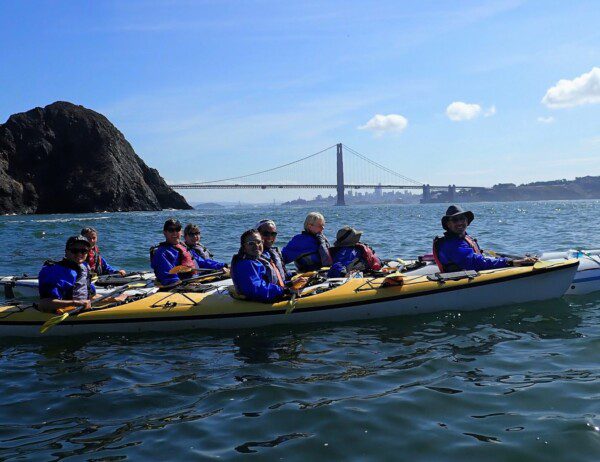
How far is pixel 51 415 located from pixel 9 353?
2229 millimetres

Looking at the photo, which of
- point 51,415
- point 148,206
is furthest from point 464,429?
point 148,206

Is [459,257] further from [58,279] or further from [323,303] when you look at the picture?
[58,279]

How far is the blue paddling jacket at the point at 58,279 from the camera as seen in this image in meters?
6.63

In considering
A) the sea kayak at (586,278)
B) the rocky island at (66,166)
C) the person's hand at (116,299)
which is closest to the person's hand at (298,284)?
the person's hand at (116,299)

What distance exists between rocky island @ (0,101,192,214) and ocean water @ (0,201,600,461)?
6101 cm

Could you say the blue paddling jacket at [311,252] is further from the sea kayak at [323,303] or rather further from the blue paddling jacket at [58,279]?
the blue paddling jacket at [58,279]

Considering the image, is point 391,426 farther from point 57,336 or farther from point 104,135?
point 104,135

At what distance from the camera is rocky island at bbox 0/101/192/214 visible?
65688 mm

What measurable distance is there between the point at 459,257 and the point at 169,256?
13.0ft

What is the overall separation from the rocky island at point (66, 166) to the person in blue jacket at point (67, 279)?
59.6 meters

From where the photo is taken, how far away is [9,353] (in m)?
6.33

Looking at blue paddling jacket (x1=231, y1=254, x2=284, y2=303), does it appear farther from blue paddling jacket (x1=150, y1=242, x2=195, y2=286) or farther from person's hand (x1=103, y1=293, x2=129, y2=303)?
blue paddling jacket (x1=150, y1=242, x2=195, y2=286)

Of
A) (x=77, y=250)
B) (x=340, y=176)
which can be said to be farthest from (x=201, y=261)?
(x=340, y=176)

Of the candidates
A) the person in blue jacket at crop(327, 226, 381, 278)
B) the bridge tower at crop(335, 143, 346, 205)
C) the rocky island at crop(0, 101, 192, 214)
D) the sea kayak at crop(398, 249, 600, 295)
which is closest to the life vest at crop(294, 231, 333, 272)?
the person in blue jacket at crop(327, 226, 381, 278)
